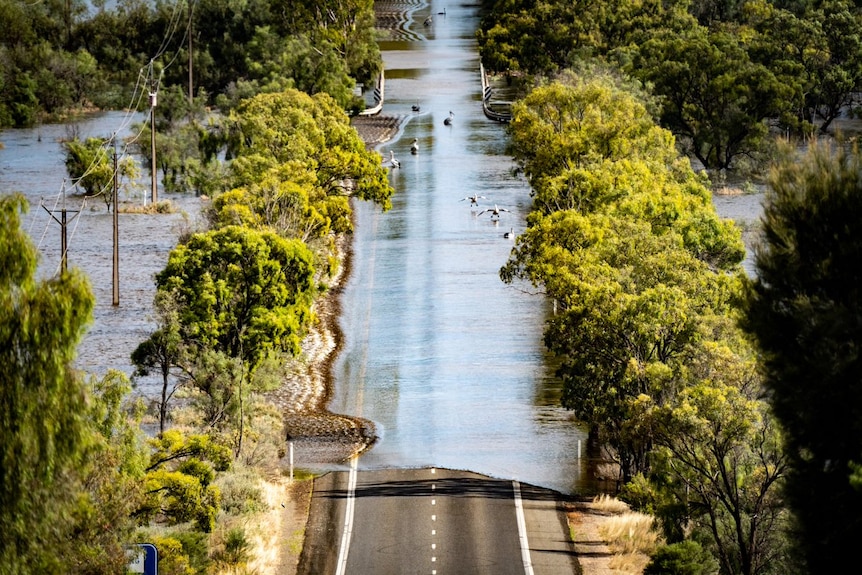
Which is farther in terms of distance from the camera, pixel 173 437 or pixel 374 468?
pixel 374 468

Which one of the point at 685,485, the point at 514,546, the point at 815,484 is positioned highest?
the point at 815,484

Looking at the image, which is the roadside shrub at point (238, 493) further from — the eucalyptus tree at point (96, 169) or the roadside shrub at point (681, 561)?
the eucalyptus tree at point (96, 169)

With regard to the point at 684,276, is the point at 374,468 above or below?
below

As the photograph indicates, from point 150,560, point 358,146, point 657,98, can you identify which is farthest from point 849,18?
point 150,560

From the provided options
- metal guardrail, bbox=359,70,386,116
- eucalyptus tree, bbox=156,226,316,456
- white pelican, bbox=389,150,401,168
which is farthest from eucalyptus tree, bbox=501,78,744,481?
metal guardrail, bbox=359,70,386,116

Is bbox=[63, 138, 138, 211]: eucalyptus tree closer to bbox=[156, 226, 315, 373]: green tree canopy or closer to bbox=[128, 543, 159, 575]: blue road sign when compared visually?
bbox=[156, 226, 315, 373]: green tree canopy

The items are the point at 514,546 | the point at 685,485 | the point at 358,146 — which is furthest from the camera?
the point at 358,146

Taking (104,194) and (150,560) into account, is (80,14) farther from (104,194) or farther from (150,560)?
(150,560)
